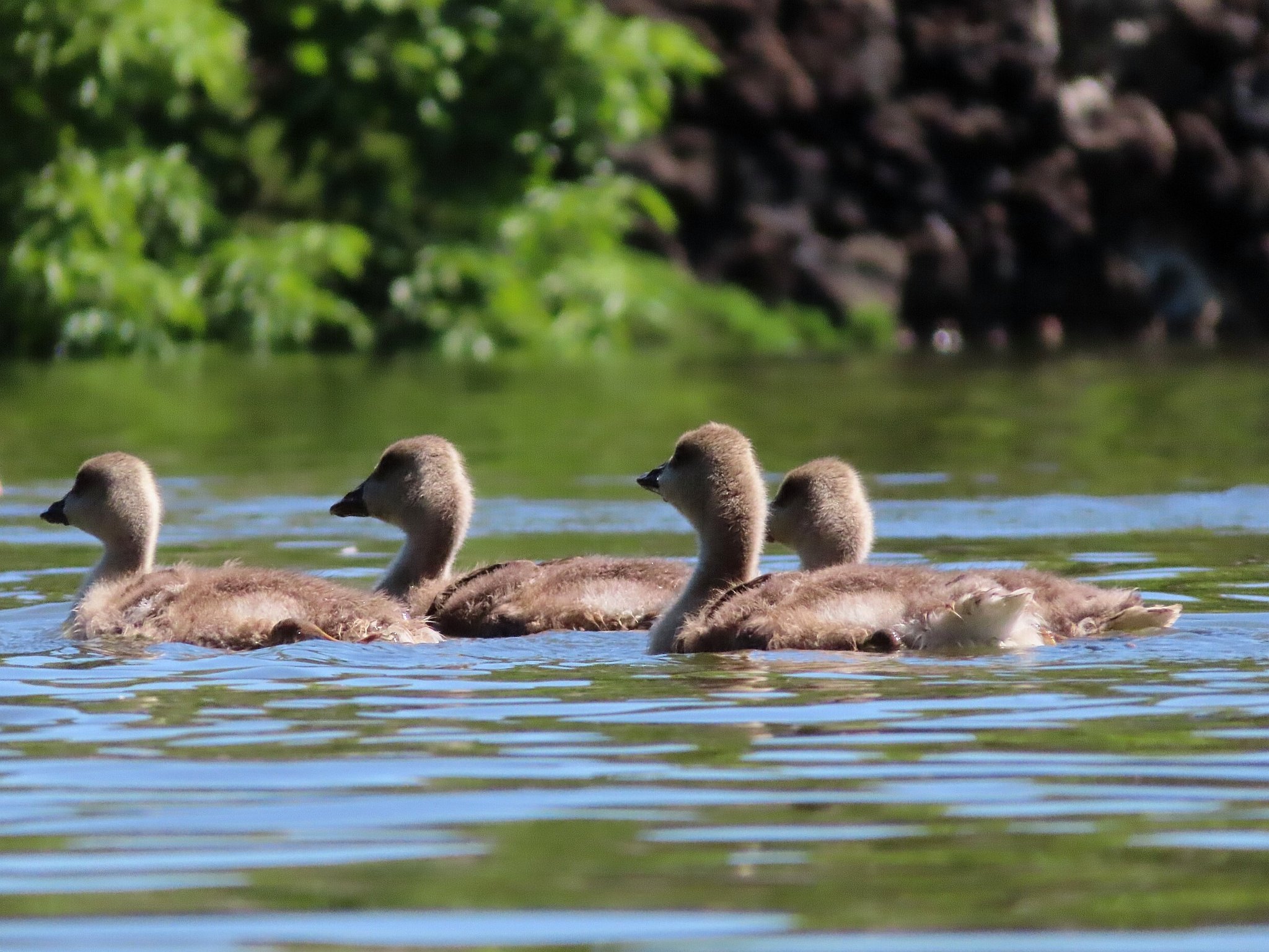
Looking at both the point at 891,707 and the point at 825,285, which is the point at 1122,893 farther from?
the point at 825,285

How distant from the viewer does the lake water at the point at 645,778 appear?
5.67 meters

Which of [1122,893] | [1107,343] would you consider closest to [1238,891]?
[1122,893]

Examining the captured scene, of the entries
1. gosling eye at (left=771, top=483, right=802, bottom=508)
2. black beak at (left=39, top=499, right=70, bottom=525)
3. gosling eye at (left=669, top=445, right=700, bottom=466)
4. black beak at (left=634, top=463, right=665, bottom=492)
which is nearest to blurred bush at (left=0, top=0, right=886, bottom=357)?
black beak at (left=39, top=499, right=70, bottom=525)

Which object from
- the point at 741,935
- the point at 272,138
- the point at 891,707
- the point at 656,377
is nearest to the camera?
the point at 741,935

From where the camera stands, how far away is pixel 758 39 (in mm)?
42000

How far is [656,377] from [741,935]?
25427mm

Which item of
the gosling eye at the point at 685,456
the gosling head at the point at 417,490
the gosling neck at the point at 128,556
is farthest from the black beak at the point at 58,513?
the gosling eye at the point at 685,456

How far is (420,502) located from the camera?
1177 centimetres

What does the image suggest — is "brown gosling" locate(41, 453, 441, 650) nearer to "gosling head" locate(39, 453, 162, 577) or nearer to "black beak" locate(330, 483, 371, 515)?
"gosling head" locate(39, 453, 162, 577)

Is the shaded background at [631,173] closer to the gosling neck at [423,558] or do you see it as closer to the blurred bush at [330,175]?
the blurred bush at [330,175]

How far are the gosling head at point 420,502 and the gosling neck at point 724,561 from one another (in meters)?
1.55

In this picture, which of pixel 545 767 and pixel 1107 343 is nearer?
pixel 545 767

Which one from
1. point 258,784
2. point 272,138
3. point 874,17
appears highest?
point 874,17

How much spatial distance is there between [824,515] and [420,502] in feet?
→ 6.43
